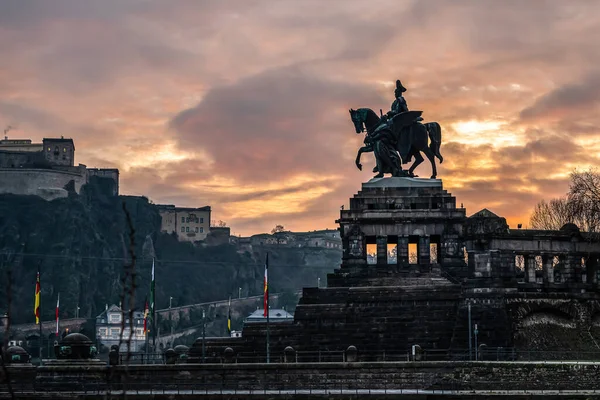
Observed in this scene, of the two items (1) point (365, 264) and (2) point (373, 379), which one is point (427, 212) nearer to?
(1) point (365, 264)

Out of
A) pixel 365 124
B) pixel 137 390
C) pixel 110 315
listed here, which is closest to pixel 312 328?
pixel 137 390

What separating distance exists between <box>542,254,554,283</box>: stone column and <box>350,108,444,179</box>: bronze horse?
1148 centimetres

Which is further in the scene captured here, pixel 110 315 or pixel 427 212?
pixel 110 315

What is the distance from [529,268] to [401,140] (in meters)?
13.3

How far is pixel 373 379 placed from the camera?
5494cm

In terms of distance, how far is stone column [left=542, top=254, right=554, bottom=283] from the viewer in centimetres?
6966

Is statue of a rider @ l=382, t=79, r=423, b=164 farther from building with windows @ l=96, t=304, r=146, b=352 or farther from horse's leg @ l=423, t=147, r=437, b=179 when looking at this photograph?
building with windows @ l=96, t=304, r=146, b=352

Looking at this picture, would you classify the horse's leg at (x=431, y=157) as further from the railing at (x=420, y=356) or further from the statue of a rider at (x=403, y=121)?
the railing at (x=420, y=356)

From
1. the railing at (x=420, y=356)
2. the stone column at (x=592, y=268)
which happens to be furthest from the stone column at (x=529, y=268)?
the railing at (x=420, y=356)

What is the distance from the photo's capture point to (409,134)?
3093 inches

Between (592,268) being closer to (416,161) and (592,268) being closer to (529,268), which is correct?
(529,268)

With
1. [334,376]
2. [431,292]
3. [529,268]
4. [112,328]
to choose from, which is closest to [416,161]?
[529,268]

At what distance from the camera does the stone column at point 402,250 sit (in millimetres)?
75250

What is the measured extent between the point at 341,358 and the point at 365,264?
50.2 feet
